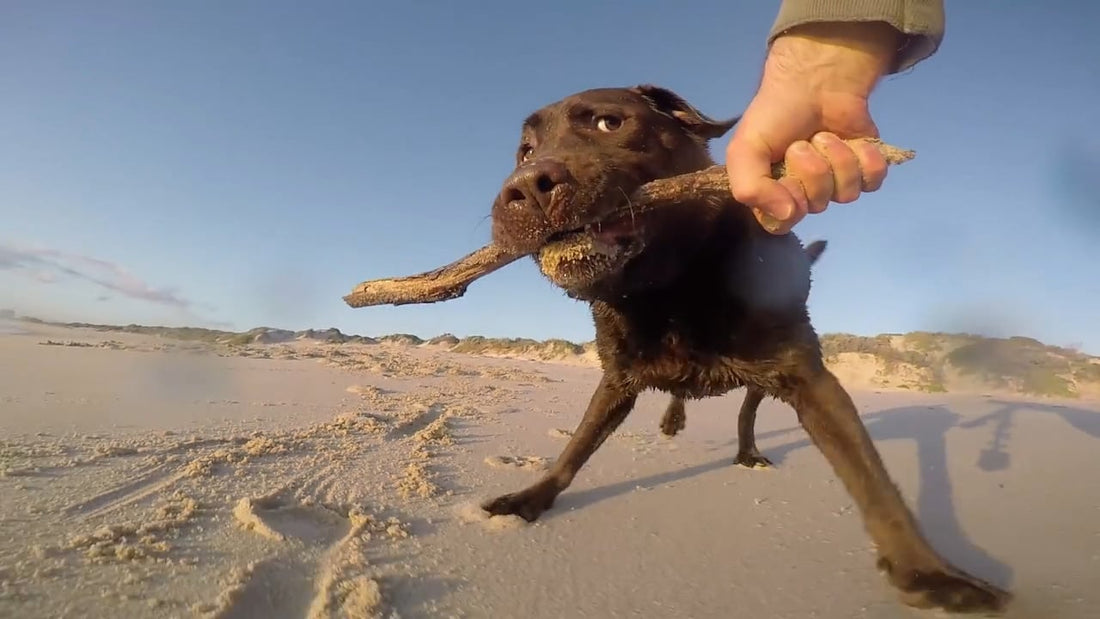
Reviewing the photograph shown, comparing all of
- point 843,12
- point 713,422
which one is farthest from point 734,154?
point 713,422

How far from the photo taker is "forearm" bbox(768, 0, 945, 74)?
4.62 ft

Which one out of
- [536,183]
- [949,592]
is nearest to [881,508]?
[949,592]

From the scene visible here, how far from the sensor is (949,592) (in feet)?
5.76

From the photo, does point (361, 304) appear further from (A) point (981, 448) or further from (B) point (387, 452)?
(A) point (981, 448)

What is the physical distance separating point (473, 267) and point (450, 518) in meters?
1.05

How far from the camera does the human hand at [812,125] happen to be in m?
1.39

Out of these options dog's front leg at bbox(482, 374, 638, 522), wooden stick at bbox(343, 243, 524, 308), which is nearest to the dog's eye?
wooden stick at bbox(343, 243, 524, 308)

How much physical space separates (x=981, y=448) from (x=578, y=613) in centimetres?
428

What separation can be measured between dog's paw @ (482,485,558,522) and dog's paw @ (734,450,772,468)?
1.78 m

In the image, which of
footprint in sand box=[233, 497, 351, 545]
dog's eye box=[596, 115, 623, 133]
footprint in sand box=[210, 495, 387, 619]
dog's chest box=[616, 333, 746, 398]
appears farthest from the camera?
dog's eye box=[596, 115, 623, 133]

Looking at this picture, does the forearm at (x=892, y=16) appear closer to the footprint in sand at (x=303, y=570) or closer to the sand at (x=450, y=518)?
the sand at (x=450, y=518)

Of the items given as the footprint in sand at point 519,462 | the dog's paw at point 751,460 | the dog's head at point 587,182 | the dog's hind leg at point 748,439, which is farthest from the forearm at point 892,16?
the dog's paw at point 751,460

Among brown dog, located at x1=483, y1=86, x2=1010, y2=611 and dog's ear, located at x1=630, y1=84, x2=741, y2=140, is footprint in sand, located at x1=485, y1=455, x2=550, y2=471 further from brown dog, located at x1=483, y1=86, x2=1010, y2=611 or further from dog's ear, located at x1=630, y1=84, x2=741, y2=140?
dog's ear, located at x1=630, y1=84, x2=741, y2=140

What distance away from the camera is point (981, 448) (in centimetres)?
452
